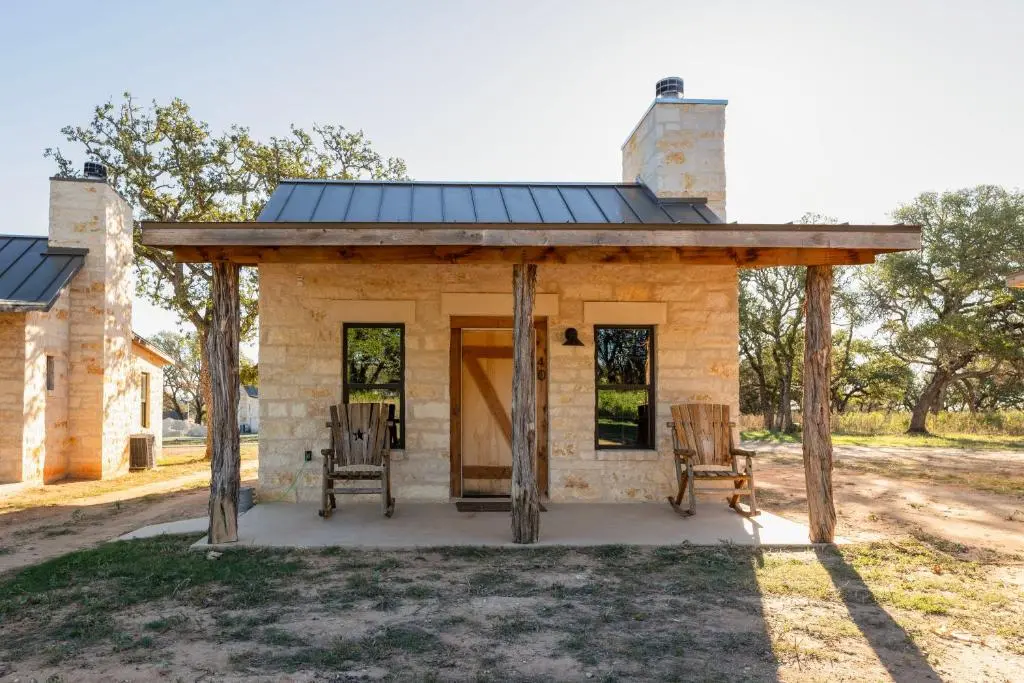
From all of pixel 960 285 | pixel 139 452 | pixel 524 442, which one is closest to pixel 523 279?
pixel 524 442

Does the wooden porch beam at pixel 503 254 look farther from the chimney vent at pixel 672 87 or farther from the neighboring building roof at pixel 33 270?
the neighboring building roof at pixel 33 270

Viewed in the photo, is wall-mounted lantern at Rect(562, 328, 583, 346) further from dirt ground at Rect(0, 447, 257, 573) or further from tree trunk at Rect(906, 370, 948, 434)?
tree trunk at Rect(906, 370, 948, 434)

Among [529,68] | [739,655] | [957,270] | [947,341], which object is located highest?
[529,68]

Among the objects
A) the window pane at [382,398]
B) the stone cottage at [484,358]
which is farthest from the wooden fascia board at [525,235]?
the window pane at [382,398]

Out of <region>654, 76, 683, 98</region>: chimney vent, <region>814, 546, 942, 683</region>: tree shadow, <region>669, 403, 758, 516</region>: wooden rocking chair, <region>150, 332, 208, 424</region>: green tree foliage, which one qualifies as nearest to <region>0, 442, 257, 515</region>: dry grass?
<region>669, 403, 758, 516</region>: wooden rocking chair

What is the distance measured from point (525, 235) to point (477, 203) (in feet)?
8.92

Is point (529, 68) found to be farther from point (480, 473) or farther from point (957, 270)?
point (957, 270)

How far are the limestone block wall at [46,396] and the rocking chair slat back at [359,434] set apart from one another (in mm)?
5276

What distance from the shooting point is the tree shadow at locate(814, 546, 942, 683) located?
3244mm

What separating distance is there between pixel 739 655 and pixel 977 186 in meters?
19.7

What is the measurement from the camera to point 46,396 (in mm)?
9969

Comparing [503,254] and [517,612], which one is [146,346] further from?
[517,612]

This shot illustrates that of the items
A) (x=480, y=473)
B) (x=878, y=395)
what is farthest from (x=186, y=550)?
(x=878, y=395)

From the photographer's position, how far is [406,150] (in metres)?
15.9
